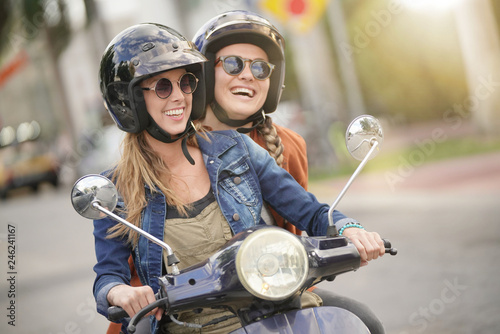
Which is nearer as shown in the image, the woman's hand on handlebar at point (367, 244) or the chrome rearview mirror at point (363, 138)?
the woman's hand on handlebar at point (367, 244)

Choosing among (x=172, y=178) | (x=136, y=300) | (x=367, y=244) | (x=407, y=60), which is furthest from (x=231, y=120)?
(x=407, y=60)

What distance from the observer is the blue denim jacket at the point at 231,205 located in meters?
2.51

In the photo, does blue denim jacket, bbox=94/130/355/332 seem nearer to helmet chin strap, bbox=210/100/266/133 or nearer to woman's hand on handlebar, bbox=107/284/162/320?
woman's hand on handlebar, bbox=107/284/162/320

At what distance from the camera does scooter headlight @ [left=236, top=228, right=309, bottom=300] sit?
76.3 inches

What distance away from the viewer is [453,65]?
21.6 m

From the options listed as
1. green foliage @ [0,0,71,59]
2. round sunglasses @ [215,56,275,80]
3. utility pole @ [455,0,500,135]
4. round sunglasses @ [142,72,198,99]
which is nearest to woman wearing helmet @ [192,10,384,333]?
round sunglasses @ [215,56,275,80]

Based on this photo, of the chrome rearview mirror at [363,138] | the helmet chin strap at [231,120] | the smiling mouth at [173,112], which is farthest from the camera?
the helmet chin strap at [231,120]

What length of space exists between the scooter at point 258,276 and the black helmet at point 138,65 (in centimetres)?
52

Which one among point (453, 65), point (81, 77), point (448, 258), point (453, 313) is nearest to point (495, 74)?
point (453, 65)

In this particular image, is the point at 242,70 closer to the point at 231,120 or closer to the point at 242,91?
the point at 242,91

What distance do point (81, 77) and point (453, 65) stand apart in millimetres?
37288

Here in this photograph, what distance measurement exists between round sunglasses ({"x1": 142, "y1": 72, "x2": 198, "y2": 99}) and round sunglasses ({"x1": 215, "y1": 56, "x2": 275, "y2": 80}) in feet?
2.97

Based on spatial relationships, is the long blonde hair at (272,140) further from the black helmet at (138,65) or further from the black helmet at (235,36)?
the black helmet at (138,65)

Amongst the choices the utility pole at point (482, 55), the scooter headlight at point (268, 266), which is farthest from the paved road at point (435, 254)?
the scooter headlight at point (268, 266)
